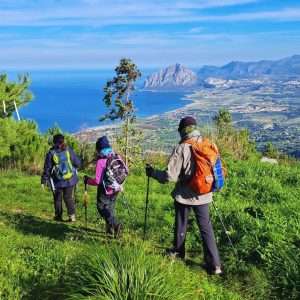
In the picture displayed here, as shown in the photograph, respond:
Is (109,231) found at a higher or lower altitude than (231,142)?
higher

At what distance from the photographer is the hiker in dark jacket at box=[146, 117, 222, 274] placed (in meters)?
6.86

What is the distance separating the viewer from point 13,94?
2691 centimetres

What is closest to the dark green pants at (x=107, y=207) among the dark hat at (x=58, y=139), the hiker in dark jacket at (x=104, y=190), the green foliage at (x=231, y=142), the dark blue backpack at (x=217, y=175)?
the hiker in dark jacket at (x=104, y=190)

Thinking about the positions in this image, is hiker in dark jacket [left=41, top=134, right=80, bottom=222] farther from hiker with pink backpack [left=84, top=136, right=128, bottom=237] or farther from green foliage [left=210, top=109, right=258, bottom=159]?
green foliage [left=210, top=109, right=258, bottom=159]

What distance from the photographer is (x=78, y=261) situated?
20.0 ft

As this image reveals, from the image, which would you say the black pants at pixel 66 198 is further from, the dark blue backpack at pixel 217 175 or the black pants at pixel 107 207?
the dark blue backpack at pixel 217 175

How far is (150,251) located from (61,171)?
156 inches

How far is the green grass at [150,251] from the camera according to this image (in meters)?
5.57

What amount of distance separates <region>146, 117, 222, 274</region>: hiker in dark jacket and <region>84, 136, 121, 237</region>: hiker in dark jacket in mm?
1300

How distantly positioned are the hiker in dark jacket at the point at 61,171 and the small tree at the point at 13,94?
53.8 feet

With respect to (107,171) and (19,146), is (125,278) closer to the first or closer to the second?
(107,171)

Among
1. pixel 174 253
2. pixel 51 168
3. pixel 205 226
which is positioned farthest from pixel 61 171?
pixel 205 226

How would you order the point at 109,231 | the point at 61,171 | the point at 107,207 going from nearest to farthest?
the point at 107,207 → the point at 109,231 → the point at 61,171

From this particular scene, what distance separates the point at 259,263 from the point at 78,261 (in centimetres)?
278
